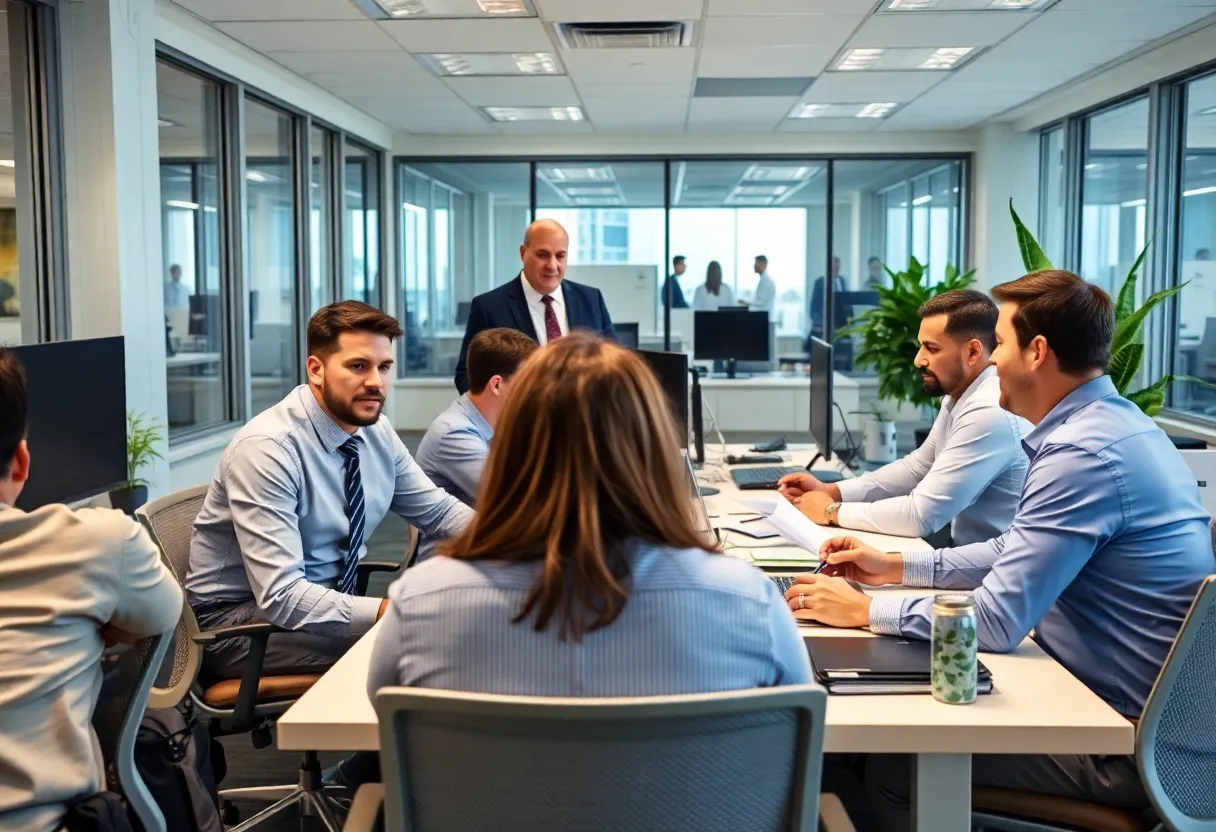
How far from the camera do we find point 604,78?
703 centimetres

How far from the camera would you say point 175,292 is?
566cm

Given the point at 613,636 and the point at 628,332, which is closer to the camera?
the point at 613,636

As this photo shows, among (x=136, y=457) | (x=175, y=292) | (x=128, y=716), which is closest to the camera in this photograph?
(x=128, y=716)

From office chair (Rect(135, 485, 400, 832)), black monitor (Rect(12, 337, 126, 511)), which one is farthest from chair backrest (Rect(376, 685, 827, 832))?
black monitor (Rect(12, 337, 126, 511))

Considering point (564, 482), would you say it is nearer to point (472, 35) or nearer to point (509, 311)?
point (509, 311)

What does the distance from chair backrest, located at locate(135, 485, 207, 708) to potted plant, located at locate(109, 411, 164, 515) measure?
1.58 m

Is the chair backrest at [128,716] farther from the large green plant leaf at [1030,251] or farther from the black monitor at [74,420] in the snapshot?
the large green plant leaf at [1030,251]

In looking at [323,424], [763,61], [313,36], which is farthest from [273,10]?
[323,424]

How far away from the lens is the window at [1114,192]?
6.92m

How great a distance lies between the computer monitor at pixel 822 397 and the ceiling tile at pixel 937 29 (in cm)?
206

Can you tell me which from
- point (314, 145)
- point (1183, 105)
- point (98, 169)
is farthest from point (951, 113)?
point (98, 169)

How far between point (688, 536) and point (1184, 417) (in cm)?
579

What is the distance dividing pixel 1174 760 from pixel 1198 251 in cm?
508

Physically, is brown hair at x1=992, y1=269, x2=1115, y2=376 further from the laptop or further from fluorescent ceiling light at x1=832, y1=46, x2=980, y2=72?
fluorescent ceiling light at x1=832, y1=46, x2=980, y2=72
